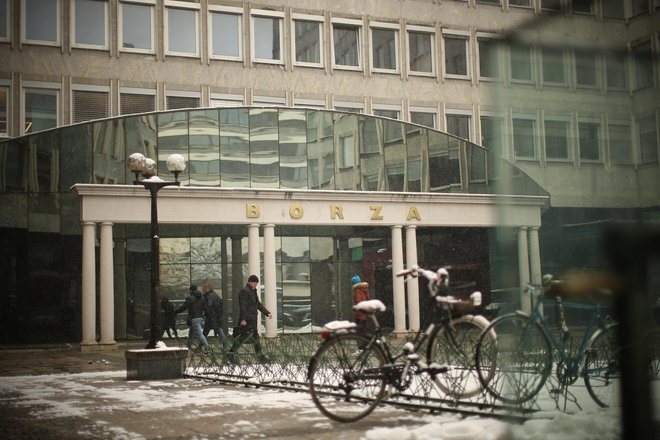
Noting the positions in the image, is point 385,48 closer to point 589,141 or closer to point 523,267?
point 523,267

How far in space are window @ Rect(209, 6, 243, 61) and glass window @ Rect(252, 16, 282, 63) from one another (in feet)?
2.01

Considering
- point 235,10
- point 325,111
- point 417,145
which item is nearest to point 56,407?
point 325,111

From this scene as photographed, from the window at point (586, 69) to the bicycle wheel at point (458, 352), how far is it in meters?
4.87

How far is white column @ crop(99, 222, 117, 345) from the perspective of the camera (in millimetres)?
25875

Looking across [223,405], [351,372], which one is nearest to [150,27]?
[223,405]

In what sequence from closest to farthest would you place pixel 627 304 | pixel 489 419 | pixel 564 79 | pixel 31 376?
pixel 627 304 < pixel 564 79 < pixel 489 419 < pixel 31 376

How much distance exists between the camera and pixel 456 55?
3900cm

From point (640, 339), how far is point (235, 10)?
34.1 metres

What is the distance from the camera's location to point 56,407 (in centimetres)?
1046

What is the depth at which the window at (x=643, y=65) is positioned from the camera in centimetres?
247

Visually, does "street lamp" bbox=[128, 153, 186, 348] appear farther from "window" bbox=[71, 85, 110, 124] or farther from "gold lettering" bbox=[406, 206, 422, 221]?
"window" bbox=[71, 85, 110, 124]

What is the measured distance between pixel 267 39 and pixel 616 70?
1318 inches

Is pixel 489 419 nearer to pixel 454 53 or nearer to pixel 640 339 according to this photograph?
pixel 640 339

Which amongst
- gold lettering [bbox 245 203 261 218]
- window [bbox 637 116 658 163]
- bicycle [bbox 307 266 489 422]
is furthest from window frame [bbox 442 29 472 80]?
window [bbox 637 116 658 163]
